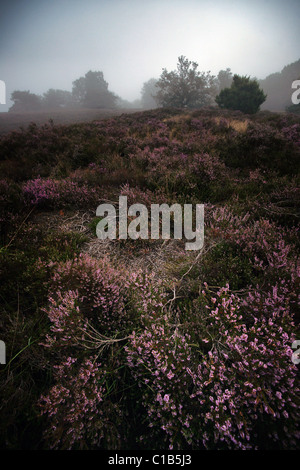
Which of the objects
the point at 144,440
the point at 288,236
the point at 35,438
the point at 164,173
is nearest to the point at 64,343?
the point at 35,438

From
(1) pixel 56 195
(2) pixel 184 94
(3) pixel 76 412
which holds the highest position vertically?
(2) pixel 184 94

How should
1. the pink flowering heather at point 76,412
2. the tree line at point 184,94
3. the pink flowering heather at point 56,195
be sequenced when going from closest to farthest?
1. the pink flowering heather at point 76,412
2. the pink flowering heather at point 56,195
3. the tree line at point 184,94

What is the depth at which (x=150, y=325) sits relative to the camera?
5.66ft

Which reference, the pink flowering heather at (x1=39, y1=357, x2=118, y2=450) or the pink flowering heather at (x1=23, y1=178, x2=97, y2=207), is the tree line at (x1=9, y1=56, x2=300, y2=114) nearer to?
the pink flowering heather at (x1=23, y1=178, x2=97, y2=207)

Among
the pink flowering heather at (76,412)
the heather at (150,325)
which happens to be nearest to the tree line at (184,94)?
the heather at (150,325)

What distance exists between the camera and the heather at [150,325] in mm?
1342

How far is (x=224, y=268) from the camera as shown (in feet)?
7.48

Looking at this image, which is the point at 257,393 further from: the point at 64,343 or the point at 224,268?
the point at 64,343

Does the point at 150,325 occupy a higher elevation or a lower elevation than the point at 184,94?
lower

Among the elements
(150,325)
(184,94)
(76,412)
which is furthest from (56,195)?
(184,94)

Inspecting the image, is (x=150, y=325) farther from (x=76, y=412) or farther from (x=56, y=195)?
(x=56, y=195)

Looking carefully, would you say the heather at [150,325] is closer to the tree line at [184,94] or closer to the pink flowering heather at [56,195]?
the pink flowering heather at [56,195]

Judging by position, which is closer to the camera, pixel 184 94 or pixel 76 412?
pixel 76 412

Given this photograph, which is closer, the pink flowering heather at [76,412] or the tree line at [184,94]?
the pink flowering heather at [76,412]
